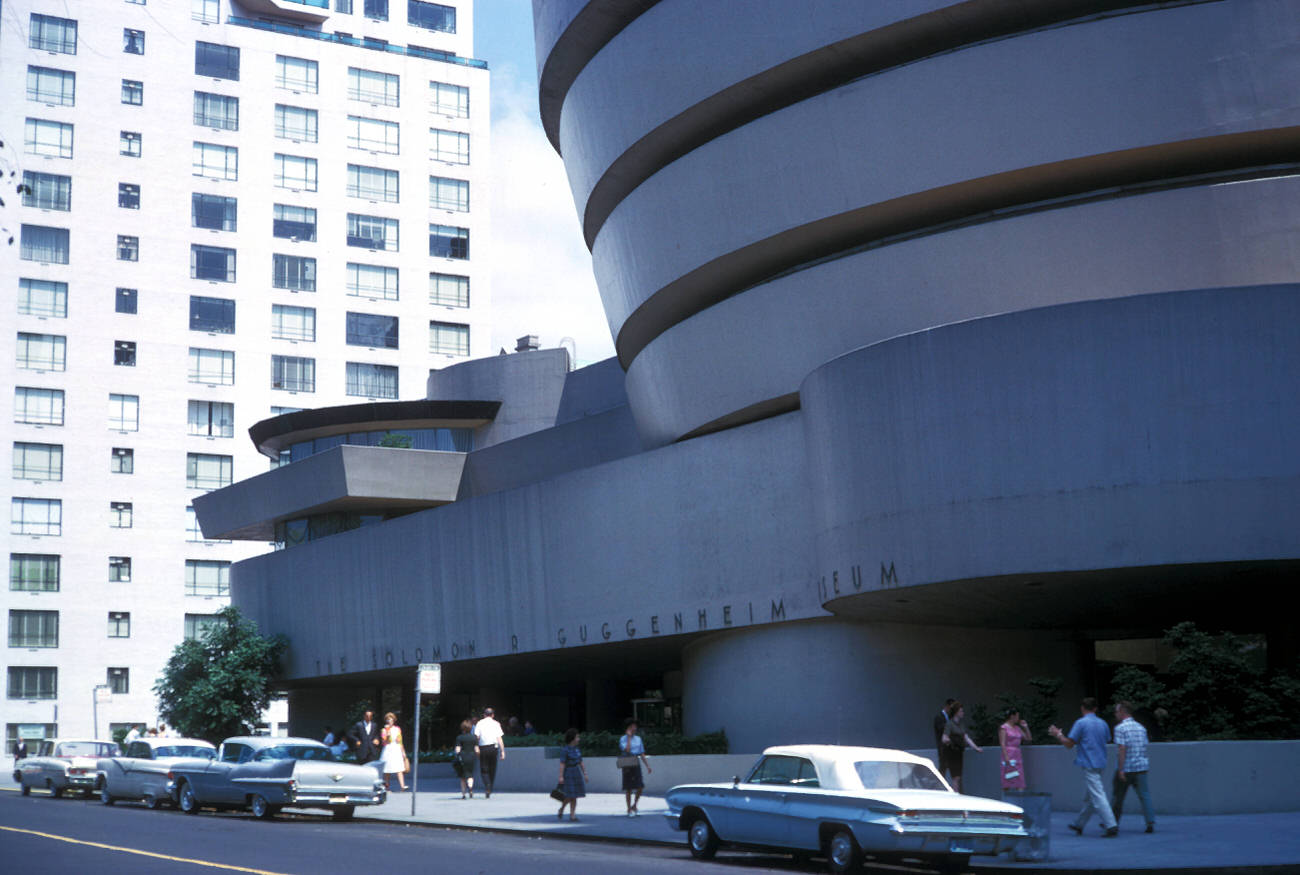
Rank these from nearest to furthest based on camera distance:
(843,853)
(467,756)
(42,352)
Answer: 1. (843,853)
2. (467,756)
3. (42,352)

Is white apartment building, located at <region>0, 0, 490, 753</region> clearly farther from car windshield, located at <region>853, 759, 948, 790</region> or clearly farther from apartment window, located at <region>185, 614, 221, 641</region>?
car windshield, located at <region>853, 759, 948, 790</region>

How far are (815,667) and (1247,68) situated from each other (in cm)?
1399

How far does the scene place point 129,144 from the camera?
7219 centimetres

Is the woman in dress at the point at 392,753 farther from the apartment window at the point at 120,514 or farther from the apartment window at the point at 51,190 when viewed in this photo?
the apartment window at the point at 51,190

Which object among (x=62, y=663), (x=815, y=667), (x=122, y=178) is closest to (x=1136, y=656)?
(x=815, y=667)

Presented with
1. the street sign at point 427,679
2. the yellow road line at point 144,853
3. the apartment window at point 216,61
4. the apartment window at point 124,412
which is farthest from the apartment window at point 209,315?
the yellow road line at point 144,853

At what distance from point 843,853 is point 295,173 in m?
65.7

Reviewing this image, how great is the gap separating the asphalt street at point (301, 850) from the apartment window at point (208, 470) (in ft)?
157

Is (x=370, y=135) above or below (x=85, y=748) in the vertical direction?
above

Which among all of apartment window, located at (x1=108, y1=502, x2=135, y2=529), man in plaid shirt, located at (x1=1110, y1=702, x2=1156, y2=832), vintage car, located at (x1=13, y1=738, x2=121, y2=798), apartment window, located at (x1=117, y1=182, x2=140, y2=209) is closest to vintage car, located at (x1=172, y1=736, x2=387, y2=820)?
vintage car, located at (x1=13, y1=738, x2=121, y2=798)

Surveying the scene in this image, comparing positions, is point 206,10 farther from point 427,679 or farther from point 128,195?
point 427,679

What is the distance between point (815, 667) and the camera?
2994cm

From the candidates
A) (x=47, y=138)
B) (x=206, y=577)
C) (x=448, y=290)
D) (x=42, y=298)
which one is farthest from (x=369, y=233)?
(x=206, y=577)

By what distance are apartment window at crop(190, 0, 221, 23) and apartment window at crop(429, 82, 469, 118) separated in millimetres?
11595
